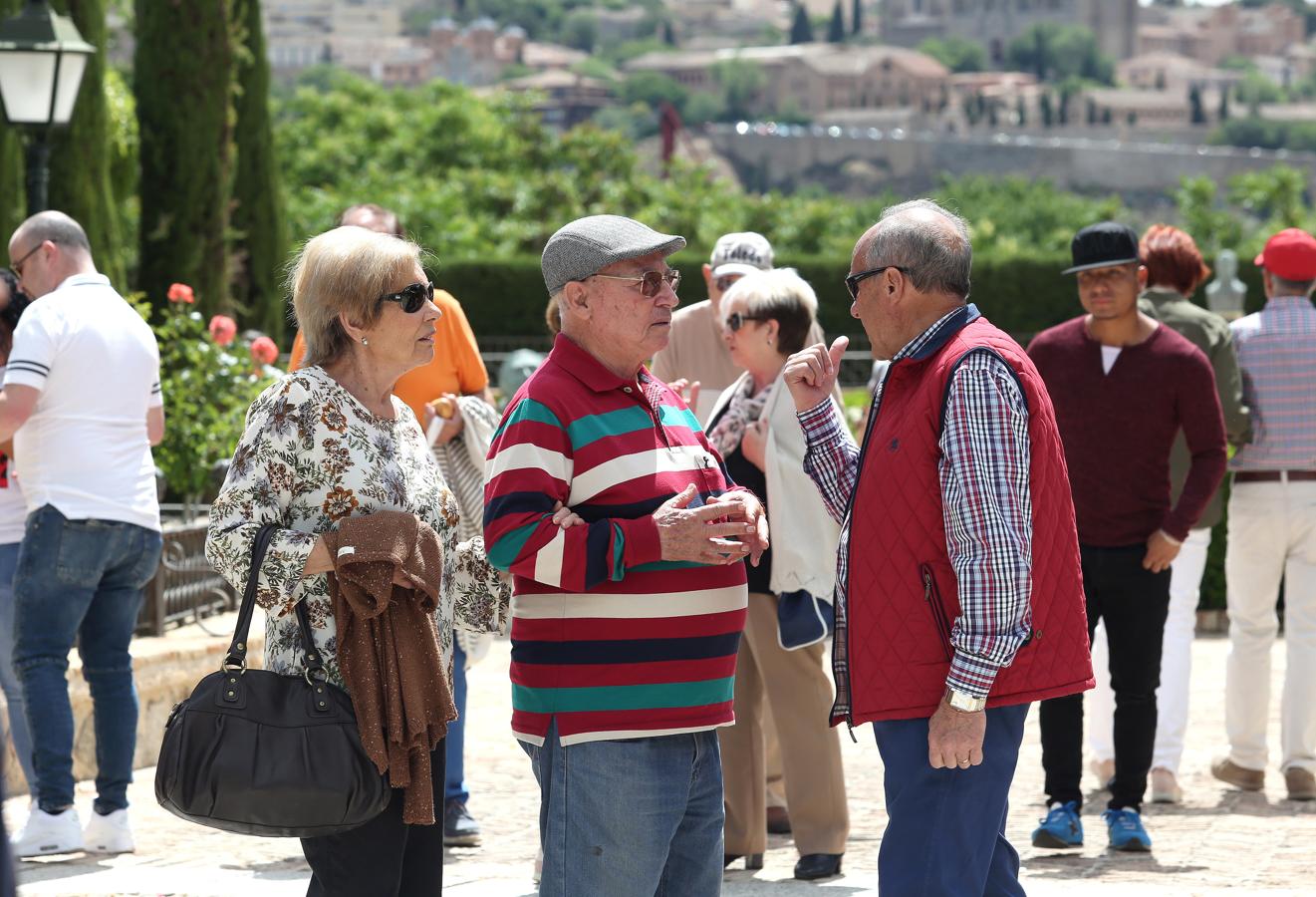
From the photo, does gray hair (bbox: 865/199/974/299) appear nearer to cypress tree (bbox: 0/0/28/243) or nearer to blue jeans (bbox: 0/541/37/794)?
blue jeans (bbox: 0/541/37/794)

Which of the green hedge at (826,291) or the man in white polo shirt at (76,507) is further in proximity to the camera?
the green hedge at (826,291)

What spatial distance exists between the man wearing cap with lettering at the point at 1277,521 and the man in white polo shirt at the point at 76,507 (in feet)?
11.6

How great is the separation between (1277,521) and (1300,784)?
869 millimetres

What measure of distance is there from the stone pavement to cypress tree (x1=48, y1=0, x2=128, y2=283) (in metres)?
7.52

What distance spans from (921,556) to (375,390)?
106 cm

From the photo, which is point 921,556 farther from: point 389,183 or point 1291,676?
point 389,183

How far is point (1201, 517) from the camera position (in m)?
5.58

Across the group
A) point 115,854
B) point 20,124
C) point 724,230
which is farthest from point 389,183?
point 115,854

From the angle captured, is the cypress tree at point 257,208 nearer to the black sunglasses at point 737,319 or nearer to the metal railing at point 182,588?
the metal railing at point 182,588

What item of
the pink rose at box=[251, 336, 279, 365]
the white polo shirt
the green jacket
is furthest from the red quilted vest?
the pink rose at box=[251, 336, 279, 365]

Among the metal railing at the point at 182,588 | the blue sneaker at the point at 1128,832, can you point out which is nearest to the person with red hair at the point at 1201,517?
the blue sneaker at the point at 1128,832

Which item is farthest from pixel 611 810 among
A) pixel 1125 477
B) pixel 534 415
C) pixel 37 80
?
pixel 37 80

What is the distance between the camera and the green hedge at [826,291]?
30.8 m

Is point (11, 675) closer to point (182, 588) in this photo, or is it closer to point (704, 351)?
point (182, 588)
